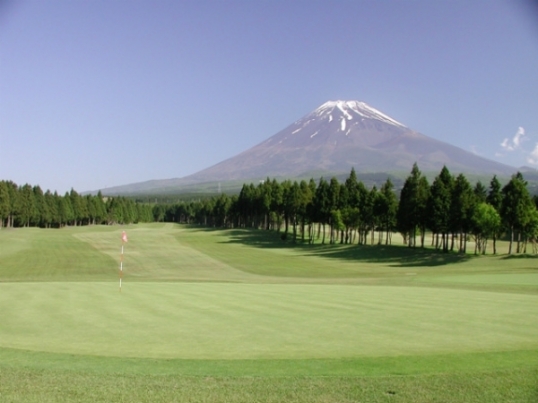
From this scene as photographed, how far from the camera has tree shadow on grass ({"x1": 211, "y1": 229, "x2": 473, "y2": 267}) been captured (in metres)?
64.7

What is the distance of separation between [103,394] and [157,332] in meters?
5.61

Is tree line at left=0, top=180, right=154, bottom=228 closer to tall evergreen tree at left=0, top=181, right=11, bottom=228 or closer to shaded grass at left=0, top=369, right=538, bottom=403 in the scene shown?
tall evergreen tree at left=0, top=181, right=11, bottom=228

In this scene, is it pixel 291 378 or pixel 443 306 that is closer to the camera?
pixel 291 378

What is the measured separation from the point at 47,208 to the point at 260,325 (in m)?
134

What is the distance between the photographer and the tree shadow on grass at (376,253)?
212 ft

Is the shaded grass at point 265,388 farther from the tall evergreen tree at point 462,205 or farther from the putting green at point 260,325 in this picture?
the tall evergreen tree at point 462,205

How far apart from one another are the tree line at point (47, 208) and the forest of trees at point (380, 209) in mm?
240

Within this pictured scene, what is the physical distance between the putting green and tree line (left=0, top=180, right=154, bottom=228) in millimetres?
103647

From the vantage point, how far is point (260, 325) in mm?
16719

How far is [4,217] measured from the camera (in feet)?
391

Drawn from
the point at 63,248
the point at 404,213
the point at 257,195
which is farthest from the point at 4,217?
the point at 404,213

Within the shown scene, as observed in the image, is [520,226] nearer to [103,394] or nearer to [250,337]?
[250,337]

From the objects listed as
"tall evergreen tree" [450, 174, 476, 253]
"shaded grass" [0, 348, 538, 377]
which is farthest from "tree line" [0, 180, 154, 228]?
"shaded grass" [0, 348, 538, 377]

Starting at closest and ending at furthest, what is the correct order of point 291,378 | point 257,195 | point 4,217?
point 291,378 → point 4,217 → point 257,195
